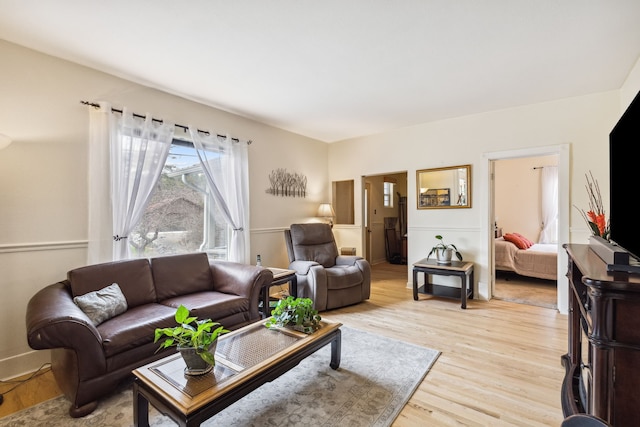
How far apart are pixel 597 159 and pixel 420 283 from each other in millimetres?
2613

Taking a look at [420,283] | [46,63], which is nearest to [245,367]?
[46,63]

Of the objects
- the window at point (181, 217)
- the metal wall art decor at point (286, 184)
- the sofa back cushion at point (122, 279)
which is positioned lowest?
the sofa back cushion at point (122, 279)

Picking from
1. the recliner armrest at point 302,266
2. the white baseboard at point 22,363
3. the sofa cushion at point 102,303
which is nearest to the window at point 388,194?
the recliner armrest at point 302,266

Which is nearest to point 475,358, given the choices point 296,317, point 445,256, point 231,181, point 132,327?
point 296,317

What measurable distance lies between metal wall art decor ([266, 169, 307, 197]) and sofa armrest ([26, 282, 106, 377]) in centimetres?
277

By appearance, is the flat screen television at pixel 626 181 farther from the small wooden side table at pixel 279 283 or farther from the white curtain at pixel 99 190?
the white curtain at pixel 99 190

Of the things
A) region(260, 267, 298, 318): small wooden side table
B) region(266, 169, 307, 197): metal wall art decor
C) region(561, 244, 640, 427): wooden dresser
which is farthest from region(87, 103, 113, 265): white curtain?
region(561, 244, 640, 427): wooden dresser

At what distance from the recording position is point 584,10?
6.17 ft

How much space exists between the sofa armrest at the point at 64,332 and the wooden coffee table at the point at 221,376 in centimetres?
49

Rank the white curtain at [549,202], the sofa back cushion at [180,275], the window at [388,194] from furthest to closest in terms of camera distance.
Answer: the window at [388,194] → the white curtain at [549,202] → the sofa back cushion at [180,275]

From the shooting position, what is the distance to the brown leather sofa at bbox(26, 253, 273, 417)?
1698 millimetres

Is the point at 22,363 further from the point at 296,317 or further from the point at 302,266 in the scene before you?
the point at 302,266

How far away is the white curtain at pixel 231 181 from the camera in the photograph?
11.3 feet

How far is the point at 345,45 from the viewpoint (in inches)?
89.7
